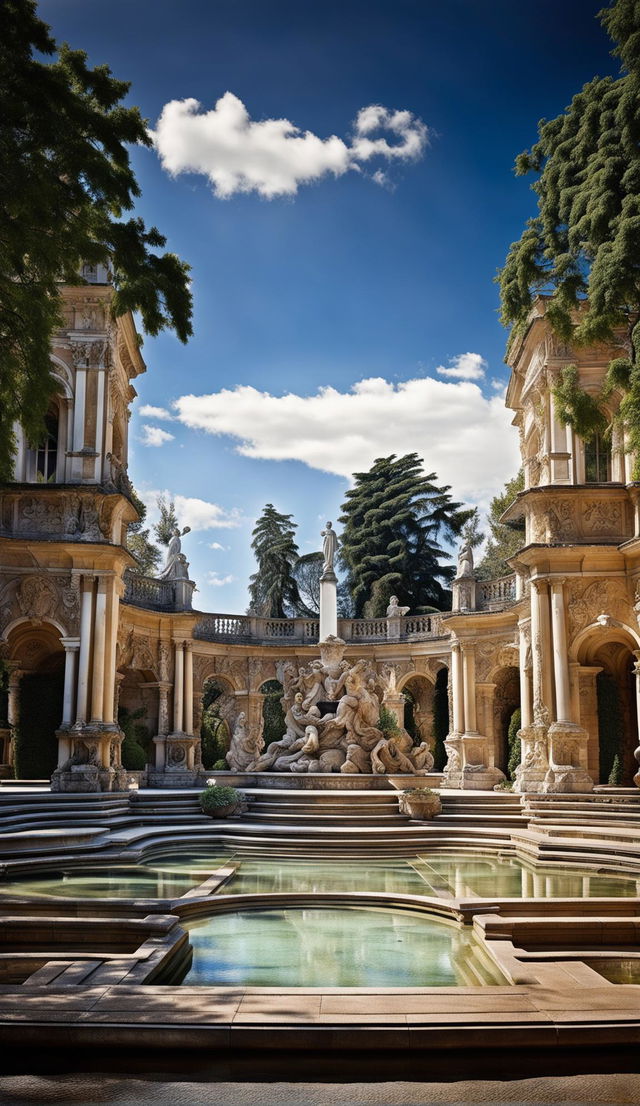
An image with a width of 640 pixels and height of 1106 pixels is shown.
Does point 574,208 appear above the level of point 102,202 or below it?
above

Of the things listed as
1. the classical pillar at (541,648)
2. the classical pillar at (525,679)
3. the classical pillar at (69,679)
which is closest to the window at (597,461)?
the classical pillar at (541,648)

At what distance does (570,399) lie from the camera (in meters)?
17.5

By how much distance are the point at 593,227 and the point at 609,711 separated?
13.1 metres

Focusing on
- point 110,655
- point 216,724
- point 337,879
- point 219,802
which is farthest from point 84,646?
point 216,724

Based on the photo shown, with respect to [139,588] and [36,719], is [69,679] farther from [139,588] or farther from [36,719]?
[139,588]

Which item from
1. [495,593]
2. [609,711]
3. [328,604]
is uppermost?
[495,593]

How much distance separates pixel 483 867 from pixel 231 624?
20214mm

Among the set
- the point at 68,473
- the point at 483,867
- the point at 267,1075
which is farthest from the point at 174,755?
the point at 267,1075

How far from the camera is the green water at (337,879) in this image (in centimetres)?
1148

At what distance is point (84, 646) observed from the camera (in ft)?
72.3

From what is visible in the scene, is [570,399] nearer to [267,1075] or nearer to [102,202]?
[102,202]

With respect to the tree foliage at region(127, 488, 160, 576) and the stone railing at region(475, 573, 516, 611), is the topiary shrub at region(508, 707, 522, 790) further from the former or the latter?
the tree foliage at region(127, 488, 160, 576)

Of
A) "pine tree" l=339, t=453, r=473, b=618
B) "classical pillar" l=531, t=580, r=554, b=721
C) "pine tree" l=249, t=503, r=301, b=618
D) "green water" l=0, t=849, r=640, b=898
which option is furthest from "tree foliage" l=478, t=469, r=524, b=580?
"green water" l=0, t=849, r=640, b=898

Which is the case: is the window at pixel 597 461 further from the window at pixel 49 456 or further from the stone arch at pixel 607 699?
the window at pixel 49 456
